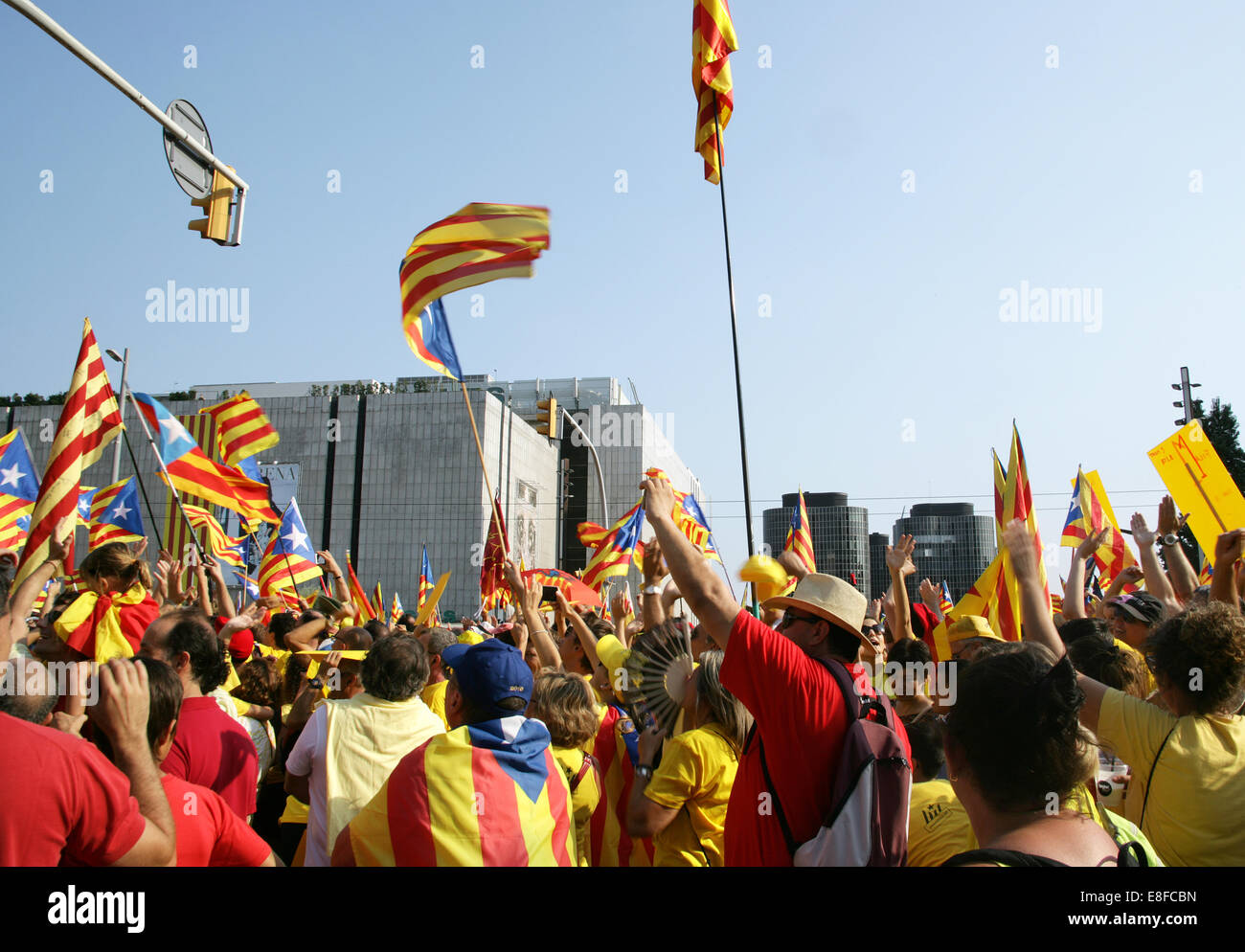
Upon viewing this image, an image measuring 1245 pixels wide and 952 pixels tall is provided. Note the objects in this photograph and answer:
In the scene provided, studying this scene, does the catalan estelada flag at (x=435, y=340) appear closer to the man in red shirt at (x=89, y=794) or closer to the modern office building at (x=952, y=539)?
the man in red shirt at (x=89, y=794)

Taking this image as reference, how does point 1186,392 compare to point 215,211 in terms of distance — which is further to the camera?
point 1186,392

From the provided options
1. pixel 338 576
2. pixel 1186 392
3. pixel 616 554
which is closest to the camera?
pixel 338 576

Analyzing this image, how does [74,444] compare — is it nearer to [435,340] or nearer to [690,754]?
[435,340]

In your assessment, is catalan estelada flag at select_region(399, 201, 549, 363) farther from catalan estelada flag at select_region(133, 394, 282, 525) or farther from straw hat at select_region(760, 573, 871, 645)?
straw hat at select_region(760, 573, 871, 645)

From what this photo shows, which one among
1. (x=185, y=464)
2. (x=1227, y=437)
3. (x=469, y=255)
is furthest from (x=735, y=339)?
(x=1227, y=437)

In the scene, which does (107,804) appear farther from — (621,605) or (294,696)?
(621,605)

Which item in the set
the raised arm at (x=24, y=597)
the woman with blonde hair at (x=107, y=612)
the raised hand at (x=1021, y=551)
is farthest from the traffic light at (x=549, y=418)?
the raised hand at (x=1021, y=551)

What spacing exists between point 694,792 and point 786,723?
0.99 meters

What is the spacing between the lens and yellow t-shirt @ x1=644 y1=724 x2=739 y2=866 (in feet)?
11.5

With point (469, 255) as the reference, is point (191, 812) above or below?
below

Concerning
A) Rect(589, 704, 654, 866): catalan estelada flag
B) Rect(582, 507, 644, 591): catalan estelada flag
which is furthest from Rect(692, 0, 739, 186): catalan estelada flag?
Rect(589, 704, 654, 866): catalan estelada flag

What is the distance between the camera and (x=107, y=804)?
2.08m

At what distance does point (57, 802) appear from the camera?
1.99 meters
